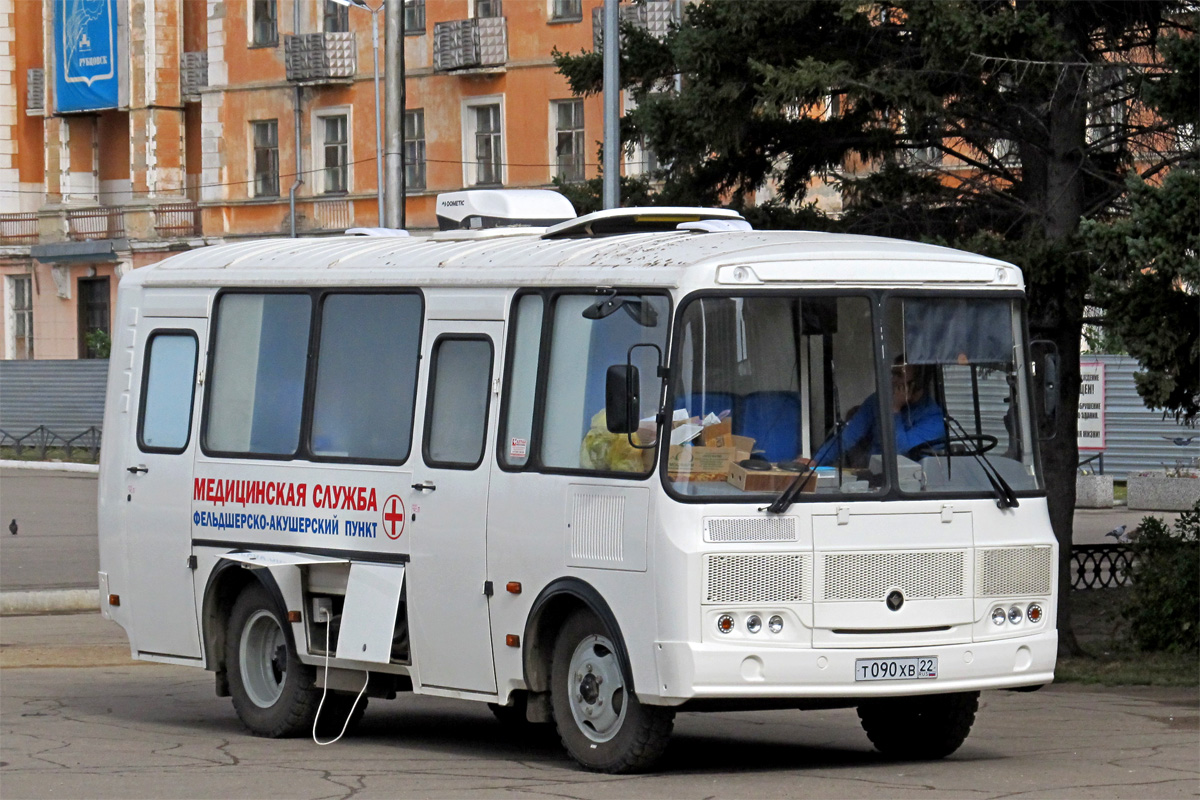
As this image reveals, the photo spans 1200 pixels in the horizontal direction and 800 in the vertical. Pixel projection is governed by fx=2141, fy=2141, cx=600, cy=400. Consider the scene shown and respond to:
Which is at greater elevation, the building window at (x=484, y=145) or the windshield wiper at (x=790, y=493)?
the building window at (x=484, y=145)

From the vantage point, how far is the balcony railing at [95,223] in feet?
184

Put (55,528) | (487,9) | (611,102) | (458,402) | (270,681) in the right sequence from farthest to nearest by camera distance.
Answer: (487,9), (55,528), (611,102), (270,681), (458,402)

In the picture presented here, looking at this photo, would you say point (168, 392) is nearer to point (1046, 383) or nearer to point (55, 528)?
point (1046, 383)

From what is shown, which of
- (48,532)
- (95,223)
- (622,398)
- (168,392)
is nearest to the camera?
(622,398)

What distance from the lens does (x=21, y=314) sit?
5916cm

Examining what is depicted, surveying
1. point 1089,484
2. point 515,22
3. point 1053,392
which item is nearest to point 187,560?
point 1053,392

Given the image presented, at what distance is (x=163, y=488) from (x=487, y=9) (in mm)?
36442

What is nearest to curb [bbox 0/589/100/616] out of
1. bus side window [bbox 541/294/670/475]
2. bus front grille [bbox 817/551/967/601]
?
bus side window [bbox 541/294/670/475]

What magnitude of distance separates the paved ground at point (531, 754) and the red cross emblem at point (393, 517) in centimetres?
119

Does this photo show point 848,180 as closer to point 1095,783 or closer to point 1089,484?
point 1095,783

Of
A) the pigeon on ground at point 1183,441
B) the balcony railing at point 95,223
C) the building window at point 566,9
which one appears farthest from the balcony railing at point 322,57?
the pigeon on ground at point 1183,441

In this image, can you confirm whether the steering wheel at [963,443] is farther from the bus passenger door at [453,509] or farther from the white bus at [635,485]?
the bus passenger door at [453,509]

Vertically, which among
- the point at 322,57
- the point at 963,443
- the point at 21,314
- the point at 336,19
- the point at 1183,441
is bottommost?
the point at 1183,441

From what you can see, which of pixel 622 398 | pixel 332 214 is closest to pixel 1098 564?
pixel 622 398
